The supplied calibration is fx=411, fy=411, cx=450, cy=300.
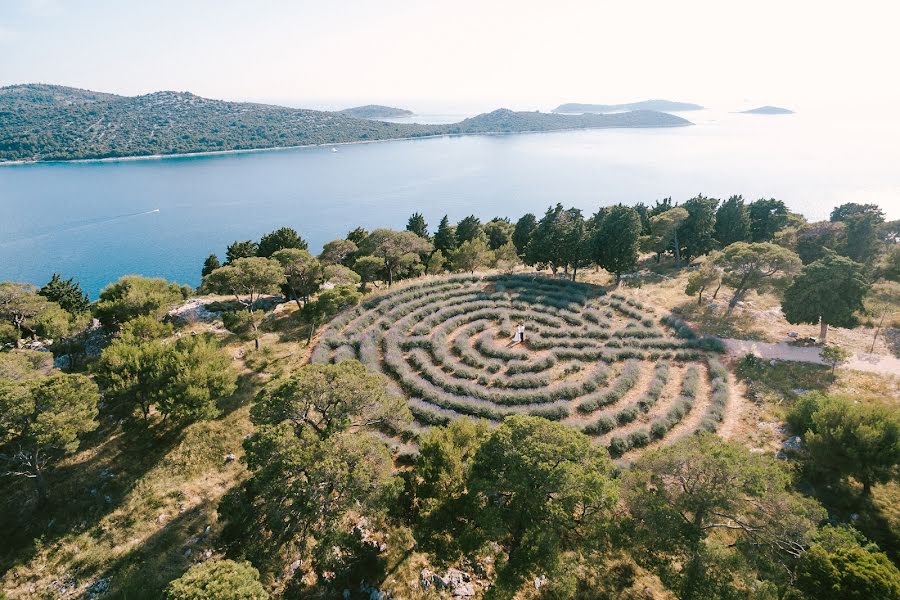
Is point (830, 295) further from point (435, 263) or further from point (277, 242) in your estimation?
point (277, 242)

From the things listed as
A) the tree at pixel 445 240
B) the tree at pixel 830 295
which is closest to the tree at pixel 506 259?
the tree at pixel 445 240

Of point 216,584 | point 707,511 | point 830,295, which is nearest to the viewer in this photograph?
point 216,584

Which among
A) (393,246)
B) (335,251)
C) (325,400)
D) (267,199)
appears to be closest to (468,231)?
(393,246)

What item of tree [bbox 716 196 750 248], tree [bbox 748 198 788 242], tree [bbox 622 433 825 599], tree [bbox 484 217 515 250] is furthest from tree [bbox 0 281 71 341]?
tree [bbox 748 198 788 242]

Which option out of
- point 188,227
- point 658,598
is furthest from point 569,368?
point 188,227

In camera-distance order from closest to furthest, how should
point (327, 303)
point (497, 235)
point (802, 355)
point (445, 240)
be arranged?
point (802, 355), point (327, 303), point (445, 240), point (497, 235)

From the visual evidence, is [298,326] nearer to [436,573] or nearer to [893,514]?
[436,573]
